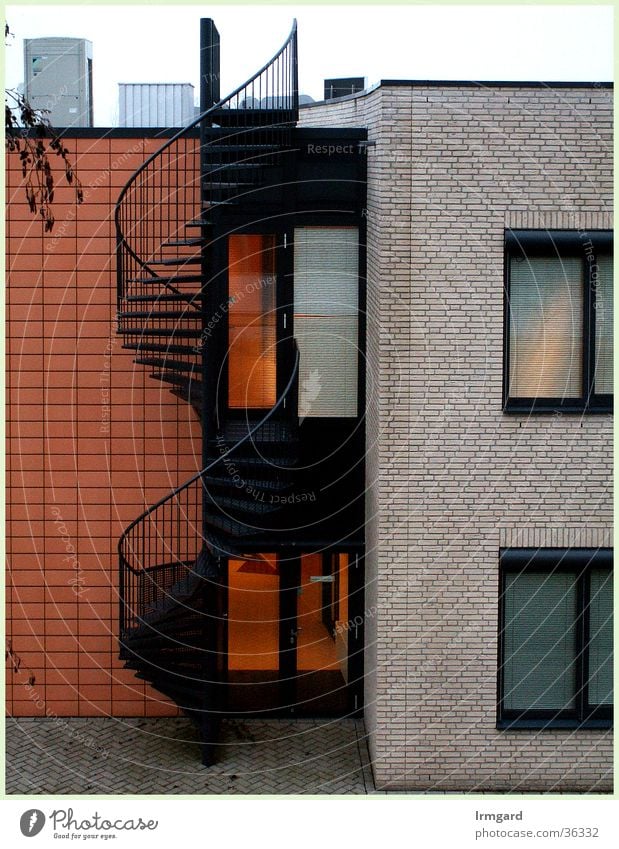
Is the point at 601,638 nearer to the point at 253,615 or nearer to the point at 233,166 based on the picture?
the point at 253,615

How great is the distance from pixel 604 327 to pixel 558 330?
1.51 feet

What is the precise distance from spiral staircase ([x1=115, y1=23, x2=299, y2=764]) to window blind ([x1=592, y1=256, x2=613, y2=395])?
3.01 m

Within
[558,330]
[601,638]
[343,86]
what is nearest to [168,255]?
[343,86]

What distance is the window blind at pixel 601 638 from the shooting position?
30.3ft

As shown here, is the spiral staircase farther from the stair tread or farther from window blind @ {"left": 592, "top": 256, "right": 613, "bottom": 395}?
window blind @ {"left": 592, "top": 256, "right": 613, "bottom": 395}

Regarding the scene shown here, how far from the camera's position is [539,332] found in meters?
9.16

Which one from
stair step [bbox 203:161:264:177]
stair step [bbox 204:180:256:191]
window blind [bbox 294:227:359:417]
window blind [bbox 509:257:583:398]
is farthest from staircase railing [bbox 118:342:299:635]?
window blind [bbox 509:257:583:398]

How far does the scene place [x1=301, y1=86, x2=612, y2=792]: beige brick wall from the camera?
353 inches

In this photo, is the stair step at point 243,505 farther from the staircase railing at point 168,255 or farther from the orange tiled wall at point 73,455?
the orange tiled wall at point 73,455

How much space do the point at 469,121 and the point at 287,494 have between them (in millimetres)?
4213

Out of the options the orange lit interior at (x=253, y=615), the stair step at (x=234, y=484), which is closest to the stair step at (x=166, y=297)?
the stair step at (x=234, y=484)

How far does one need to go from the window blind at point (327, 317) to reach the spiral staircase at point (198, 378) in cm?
28

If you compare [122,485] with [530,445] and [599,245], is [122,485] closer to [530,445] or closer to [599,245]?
[530,445]

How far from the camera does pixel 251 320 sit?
9992mm
